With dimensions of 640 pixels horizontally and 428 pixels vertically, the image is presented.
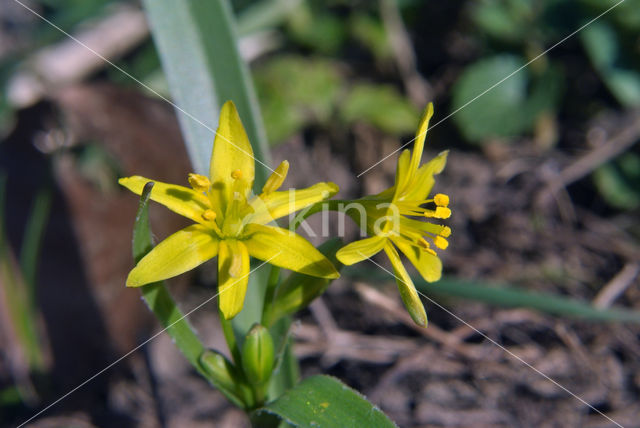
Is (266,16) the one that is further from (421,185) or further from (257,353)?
(257,353)

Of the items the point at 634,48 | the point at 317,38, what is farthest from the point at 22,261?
the point at 634,48

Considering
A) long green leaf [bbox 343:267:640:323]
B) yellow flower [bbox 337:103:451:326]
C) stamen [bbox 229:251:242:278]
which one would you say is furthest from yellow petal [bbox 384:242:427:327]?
long green leaf [bbox 343:267:640:323]

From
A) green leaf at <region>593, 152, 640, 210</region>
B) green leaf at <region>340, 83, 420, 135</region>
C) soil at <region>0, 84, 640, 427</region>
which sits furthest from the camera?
green leaf at <region>340, 83, 420, 135</region>

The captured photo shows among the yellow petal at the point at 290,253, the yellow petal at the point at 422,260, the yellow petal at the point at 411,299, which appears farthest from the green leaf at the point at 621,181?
the yellow petal at the point at 290,253

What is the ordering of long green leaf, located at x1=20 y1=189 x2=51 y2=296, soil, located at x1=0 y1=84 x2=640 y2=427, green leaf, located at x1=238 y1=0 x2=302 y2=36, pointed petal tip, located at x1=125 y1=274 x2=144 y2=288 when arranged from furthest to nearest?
1. green leaf, located at x1=238 y1=0 x2=302 y2=36
2. long green leaf, located at x1=20 y1=189 x2=51 y2=296
3. soil, located at x1=0 y1=84 x2=640 y2=427
4. pointed petal tip, located at x1=125 y1=274 x2=144 y2=288

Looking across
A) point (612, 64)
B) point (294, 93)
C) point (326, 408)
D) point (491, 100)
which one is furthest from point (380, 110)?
point (326, 408)

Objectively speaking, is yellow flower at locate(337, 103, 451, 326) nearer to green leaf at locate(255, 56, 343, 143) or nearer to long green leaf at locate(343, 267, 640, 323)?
long green leaf at locate(343, 267, 640, 323)

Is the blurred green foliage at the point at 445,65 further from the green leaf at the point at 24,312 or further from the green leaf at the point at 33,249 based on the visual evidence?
the green leaf at the point at 24,312
